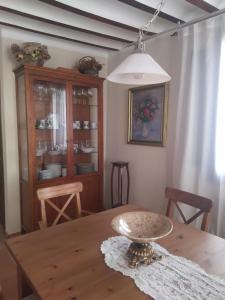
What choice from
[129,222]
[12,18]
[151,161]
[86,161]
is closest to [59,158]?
[86,161]

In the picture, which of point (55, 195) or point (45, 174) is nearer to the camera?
point (55, 195)

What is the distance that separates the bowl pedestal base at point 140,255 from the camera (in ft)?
3.67

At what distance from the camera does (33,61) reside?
8.22 feet

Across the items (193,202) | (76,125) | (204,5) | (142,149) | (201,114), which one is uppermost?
(204,5)

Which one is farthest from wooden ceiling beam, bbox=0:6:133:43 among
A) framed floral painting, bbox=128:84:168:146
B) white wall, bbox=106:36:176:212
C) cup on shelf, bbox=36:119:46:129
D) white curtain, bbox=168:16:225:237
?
cup on shelf, bbox=36:119:46:129

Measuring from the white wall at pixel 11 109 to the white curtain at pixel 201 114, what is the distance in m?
1.57

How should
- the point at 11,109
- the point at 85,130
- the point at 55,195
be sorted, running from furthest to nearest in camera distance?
the point at 85,130 → the point at 11,109 → the point at 55,195

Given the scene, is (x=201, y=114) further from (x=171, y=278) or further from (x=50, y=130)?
(x=50, y=130)

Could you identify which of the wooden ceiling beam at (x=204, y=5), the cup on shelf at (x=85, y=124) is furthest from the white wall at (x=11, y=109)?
the wooden ceiling beam at (x=204, y=5)

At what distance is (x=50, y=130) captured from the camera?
2885 mm

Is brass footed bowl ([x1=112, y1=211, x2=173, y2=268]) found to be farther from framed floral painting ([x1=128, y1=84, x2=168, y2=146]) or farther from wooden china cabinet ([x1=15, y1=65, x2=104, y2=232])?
wooden china cabinet ([x1=15, y1=65, x2=104, y2=232])

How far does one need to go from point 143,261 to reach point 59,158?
6.77 feet

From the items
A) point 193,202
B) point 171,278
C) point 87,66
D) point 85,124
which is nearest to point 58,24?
point 87,66

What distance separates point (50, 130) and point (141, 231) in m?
1.99
